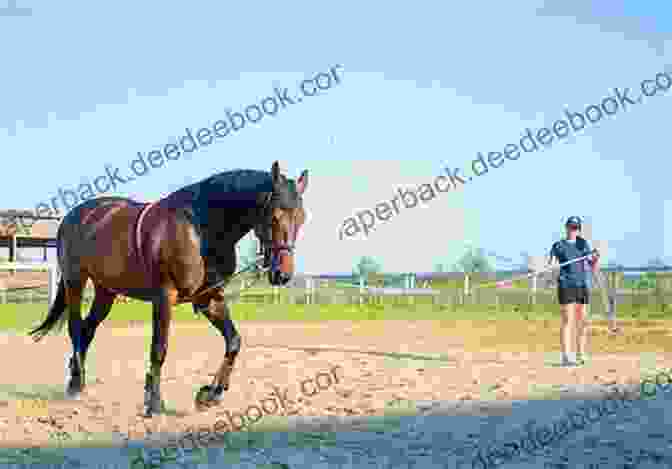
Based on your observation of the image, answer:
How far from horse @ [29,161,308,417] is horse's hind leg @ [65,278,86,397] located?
714mm

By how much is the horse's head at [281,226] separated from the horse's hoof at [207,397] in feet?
4.43

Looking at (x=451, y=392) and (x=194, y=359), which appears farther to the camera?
(x=194, y=359)

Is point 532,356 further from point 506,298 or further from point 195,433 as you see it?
point 506,298

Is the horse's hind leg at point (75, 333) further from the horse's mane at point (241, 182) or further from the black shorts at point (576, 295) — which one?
the black shorts at point (576, 295)

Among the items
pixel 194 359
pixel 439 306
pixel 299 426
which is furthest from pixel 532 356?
pixel 439 306

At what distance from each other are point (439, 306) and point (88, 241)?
16.5 meters

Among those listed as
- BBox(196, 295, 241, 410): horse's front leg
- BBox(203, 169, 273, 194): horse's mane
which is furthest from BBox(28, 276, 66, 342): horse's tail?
BBox(203, 169, 273, 194): horse's mane

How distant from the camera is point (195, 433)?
4.95m

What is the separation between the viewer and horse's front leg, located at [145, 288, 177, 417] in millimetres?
5605

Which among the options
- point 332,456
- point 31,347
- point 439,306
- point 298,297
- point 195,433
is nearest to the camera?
point 332,456

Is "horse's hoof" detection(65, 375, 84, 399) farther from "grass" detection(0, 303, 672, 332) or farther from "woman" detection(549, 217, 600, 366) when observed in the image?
"grass" detection(0, 303, 672, 332)

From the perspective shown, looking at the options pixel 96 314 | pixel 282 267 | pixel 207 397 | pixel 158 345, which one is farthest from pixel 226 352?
pixel 96 314

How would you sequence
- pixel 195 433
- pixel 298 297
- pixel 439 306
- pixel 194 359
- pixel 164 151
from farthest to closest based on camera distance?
pixel 298 297
pixel 439 306
pixel 164 151
pixel 194 359
pixel 195 433

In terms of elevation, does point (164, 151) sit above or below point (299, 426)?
above
